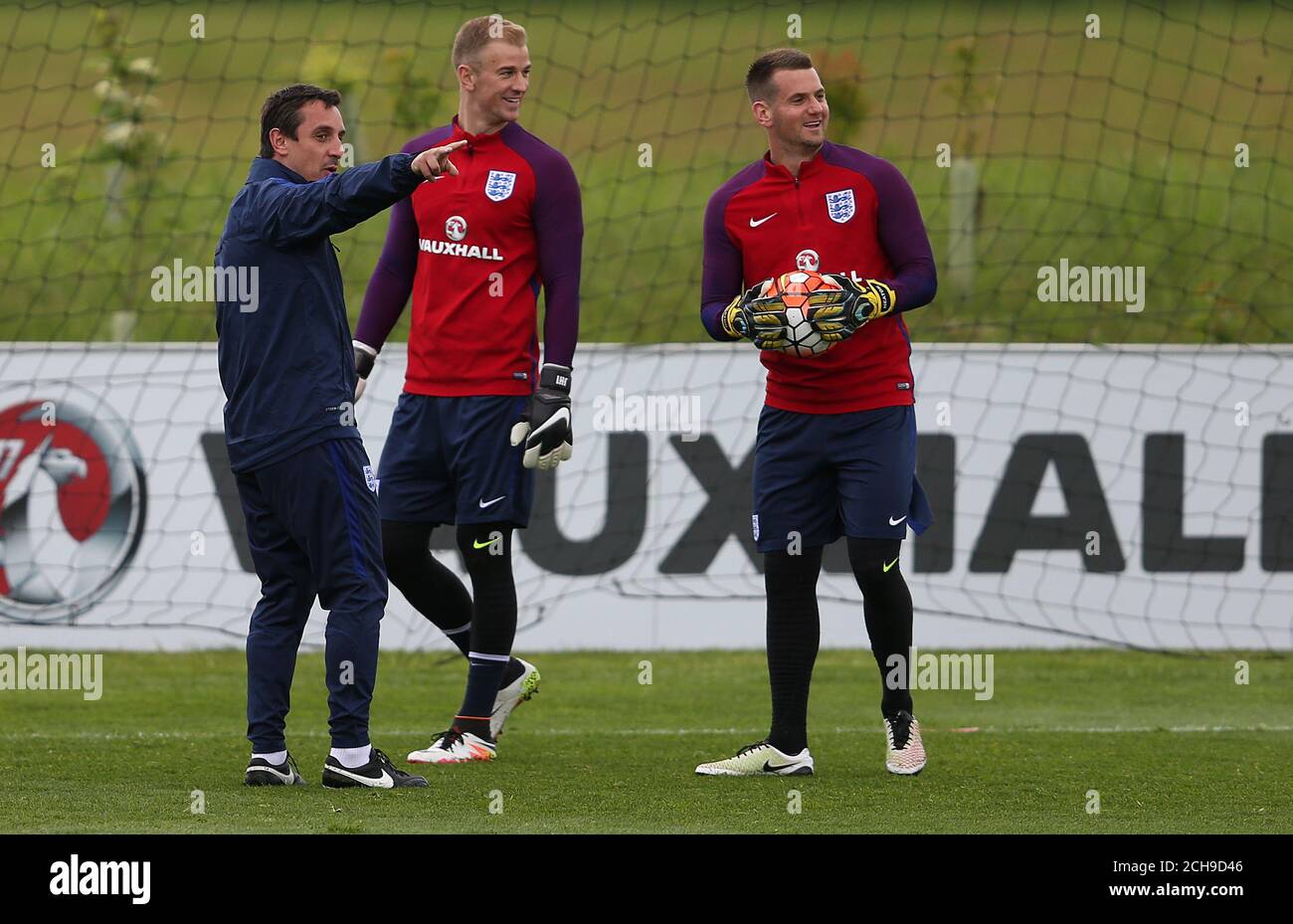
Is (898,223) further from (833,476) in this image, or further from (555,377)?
(555,377)

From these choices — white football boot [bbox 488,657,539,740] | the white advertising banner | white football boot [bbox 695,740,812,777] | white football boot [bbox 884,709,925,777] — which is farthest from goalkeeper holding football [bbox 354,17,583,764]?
the white advertising banner

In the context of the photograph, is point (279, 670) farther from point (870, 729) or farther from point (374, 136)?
point (374, 136)

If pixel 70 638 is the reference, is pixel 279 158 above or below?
above

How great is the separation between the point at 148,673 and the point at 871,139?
39.1ft

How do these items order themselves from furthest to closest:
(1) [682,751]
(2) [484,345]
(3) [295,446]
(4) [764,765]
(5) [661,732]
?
1. (5) [661,732]
2. (1) [682,751]
3. (2) [484,345]
4. (4) [764,765]
5. (3) [295,446]

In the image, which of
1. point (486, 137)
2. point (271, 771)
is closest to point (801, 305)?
point (486, 137)

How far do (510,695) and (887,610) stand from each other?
4.19 ft

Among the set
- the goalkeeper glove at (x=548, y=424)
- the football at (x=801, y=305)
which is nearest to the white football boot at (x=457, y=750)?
the goalkeeper glove at (x=548, y=424)

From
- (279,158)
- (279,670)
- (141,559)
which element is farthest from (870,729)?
(141,559)

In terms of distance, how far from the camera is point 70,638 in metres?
8.47

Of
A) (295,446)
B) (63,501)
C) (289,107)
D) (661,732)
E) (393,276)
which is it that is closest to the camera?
(295,446)

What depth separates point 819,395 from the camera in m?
5.37

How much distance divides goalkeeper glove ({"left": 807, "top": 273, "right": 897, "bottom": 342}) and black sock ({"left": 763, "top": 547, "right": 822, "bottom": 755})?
27.5 inches

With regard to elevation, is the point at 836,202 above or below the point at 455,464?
above
